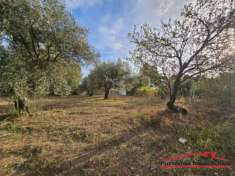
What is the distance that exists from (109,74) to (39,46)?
12.5 meters

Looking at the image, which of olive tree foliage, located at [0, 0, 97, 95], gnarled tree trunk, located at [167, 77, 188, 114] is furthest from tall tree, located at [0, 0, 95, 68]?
gnarled tree trunk, located at [167, 77, 188, 114]

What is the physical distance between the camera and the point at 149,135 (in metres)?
4.07

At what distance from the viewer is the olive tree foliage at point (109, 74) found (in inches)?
721

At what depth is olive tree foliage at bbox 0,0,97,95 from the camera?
4730mm

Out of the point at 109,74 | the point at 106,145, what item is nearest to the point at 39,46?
the point at 106,145

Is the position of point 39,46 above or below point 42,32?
below

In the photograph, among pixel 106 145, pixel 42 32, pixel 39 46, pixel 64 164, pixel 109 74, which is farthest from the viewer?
pixel 109 74
